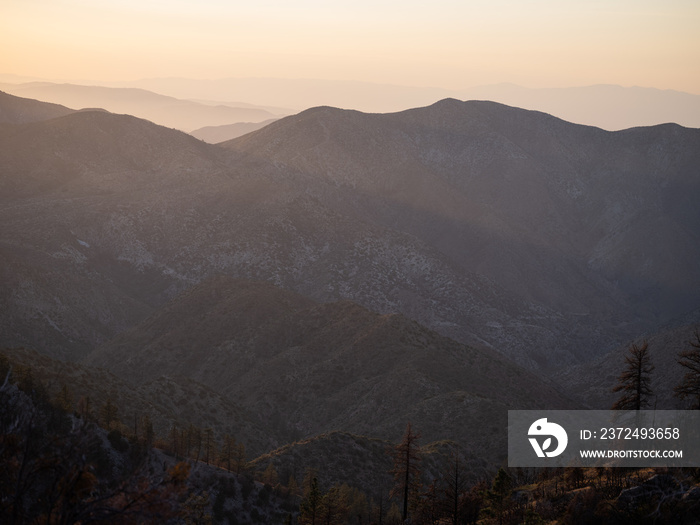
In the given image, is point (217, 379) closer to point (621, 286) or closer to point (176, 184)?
point (176, 184)

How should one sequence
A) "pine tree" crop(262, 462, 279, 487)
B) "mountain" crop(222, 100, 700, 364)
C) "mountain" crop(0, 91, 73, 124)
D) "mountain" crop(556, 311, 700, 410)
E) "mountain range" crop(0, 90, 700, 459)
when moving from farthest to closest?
"mountain" crop(0, 91, 73, 124) < "mountain" crop(222, 100, 700, 364) < "mountain" crop(556, 311, 700, 410) < "mountain range" crop(0, 90, 700, 459) < "pine tree" crop(262, 462, 279, 487)

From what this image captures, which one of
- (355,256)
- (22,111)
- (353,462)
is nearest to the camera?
(353,462)

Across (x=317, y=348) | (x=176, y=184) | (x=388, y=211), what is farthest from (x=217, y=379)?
(x=388, y=211)

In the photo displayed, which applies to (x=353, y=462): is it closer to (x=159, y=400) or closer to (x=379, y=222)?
(x=159, y=400)

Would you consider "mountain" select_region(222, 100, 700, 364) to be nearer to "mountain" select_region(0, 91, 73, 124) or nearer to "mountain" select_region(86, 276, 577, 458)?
"mountain" select_region(86, 276, 577, 458)

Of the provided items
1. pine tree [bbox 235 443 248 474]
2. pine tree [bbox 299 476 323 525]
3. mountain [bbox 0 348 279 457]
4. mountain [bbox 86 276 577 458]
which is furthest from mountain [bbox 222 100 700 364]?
pine tree [bbox 299 476 323 525]

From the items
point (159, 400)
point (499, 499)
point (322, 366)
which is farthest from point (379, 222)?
point (499, 499)
